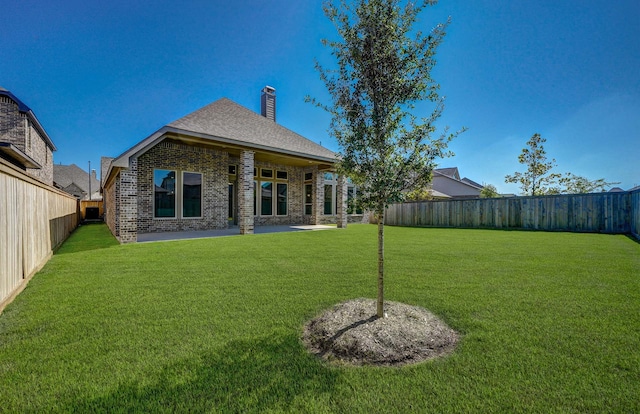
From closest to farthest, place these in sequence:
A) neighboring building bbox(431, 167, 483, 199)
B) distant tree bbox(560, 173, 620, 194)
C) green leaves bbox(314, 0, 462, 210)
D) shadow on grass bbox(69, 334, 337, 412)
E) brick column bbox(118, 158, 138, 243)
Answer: shadow on grass bbox(69, 334, 337, 412) → green leaves bbox(314, 0, 462, 210) → brick column bbox(118, 158, 138, 243) → distant tree bbox(560, 173, 620, 194) → neighboring building bbox(431, 167, 483, 199)

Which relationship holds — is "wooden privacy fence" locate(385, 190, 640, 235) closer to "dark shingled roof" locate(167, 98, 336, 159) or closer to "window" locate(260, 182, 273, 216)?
"dark shingled roof" locate(167, 98, 336, 159)

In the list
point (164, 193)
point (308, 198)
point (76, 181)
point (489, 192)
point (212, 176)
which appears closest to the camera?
point (164, 193)

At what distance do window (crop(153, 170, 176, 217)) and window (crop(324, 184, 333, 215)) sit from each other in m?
8.56

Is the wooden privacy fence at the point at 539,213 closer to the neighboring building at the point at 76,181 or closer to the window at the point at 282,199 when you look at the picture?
the window at the point at 282,199

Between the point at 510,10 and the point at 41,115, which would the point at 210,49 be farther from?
the point at 41,115

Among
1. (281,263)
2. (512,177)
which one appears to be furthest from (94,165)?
(512,177)

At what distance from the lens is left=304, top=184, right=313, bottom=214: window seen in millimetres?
16266

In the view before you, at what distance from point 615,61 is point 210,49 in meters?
17.6

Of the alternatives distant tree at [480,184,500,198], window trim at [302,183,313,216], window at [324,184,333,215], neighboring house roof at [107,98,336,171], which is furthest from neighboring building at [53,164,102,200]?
distant tree at [480,184,500,198]

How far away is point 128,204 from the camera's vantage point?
8.61 m

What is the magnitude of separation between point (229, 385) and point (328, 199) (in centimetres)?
1523

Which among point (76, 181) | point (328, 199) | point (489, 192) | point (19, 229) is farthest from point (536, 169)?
point (76, 181)

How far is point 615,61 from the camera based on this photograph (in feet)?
38.0

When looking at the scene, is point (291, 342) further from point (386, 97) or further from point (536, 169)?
point (536, 169)
